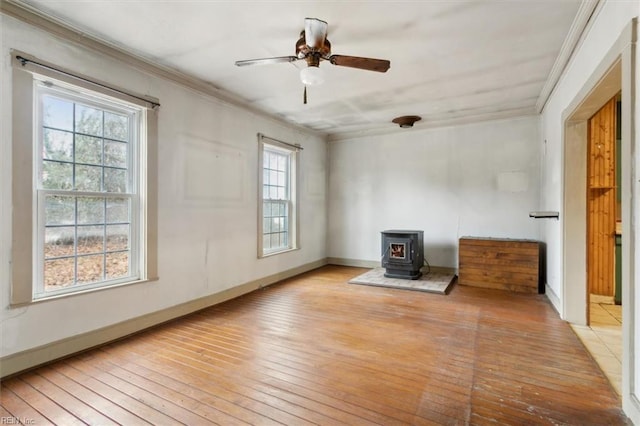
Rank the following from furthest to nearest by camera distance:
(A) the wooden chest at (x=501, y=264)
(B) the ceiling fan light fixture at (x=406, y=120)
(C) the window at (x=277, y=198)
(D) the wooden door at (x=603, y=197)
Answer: (B) the ceiling fan light fixture at (x=406, y=120), (C) the window at (x=277, y=198), (A) the wooden chest at (x=501, y=264), (D) the wooden door at (x=603, y=197)

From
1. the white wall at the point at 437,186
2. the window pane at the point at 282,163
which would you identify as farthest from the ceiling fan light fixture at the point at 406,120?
the window pane at the point at 282,163

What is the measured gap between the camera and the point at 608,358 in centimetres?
266

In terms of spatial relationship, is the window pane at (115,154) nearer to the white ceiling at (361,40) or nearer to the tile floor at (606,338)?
the white ceiling at (361,40)

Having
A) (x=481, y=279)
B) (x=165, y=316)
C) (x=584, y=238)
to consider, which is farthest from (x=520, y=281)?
(x=165, y=316)

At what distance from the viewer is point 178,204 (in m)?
3.74

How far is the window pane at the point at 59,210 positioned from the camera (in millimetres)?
2672

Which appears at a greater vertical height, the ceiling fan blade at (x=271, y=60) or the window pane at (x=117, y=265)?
the ceiling fan blade at (x=271, y=60)

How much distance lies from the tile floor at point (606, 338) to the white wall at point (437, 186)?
5.52ft

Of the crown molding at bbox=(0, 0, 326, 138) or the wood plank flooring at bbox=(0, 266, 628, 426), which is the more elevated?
the crown molding at bbox=(0, 0, 326, 138)

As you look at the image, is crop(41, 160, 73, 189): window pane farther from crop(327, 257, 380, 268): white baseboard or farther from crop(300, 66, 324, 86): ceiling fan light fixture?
crop(327, 257, 380, 268): white baseboard

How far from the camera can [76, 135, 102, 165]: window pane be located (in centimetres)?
288

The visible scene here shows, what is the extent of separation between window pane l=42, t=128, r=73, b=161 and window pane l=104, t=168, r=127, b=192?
0.35 m

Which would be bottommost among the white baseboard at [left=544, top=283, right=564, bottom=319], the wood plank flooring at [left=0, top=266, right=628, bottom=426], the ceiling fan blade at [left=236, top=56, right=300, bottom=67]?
the wood plank flooring at [left=0, top=266, right=628, bottom=426]

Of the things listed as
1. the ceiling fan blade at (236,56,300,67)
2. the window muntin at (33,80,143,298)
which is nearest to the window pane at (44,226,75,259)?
the window muntin at (33,80,143,298)
